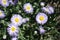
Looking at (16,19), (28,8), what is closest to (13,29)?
(16,19)

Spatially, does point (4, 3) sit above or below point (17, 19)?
above

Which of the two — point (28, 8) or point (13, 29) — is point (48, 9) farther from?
point (13, 29)

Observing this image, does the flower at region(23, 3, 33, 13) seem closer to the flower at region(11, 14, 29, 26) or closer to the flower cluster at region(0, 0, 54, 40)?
the flower cluster at region(0, 0, 54, 40)

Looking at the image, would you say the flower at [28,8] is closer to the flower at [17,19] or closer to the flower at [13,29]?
the flower at [17,19]

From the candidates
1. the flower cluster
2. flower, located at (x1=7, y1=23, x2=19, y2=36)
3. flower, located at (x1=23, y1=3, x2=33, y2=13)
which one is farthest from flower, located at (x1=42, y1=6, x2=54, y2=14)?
flower, located at (x1=7, y1=23, x2=19, y2=36)

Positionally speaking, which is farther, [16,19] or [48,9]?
[48,9]

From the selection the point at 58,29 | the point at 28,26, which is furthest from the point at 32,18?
the point at 58,29
